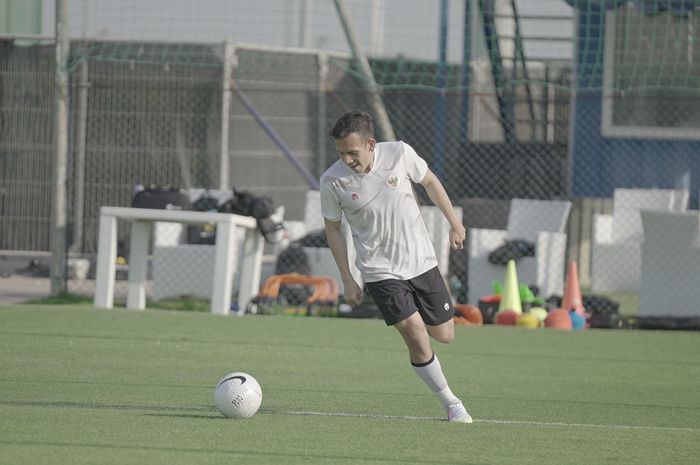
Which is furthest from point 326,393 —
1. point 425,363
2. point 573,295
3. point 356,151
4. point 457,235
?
point 573,295

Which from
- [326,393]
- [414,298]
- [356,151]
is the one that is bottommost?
[326,393]

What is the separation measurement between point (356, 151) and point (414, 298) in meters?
0.91

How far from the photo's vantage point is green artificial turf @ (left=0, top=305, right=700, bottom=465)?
229 inches

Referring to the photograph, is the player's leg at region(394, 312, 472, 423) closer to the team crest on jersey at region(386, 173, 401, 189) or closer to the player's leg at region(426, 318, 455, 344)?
the player's leg at region(426, 318, 455, 344)

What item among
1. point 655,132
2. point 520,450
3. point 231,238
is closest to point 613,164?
point 655,132

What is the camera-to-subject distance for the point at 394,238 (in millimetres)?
7055

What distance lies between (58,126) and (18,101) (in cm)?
447

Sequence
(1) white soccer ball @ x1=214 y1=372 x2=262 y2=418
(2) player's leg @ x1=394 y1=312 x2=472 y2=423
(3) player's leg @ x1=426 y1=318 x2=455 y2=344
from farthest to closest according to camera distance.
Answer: (3) player's leg @ x1=426 y1=318 x2=455 y2=344
(2) player's leg @ x1=394 y1=312 x2=472 y2=423
(1) white soccer ball @ x1=214 y1=372 x2=262 y2=418

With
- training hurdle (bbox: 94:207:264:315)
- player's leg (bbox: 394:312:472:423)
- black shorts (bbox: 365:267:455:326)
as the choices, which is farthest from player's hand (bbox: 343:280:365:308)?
training hurdle (bbox: 94:207:264:315)

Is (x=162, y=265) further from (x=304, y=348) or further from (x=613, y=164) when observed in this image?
(x=613, y=164)

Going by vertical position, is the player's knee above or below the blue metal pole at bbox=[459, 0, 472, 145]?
below

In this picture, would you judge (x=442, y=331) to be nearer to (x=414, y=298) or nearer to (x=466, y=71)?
(x=414, y=298)

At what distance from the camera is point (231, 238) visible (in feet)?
44.7

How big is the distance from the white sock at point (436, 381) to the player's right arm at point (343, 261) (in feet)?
1.63
